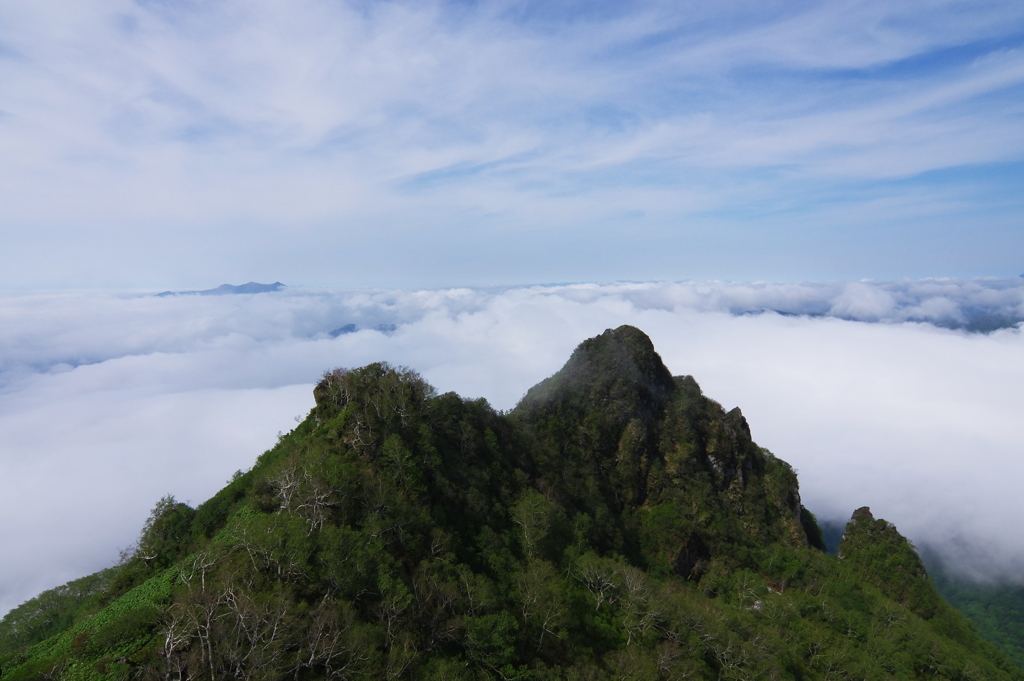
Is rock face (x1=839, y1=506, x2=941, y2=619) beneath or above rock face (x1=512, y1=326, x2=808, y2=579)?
beneath

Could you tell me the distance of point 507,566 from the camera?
48812 millimetres

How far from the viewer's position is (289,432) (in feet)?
188

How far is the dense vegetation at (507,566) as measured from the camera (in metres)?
29.8

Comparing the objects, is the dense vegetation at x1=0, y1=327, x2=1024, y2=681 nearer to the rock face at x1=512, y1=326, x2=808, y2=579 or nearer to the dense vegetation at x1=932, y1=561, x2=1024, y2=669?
the rock face at x1=512, y1=326, x2=808, y2=579

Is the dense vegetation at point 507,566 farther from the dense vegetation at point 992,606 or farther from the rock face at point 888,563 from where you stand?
the dense vegetation at point 992,606

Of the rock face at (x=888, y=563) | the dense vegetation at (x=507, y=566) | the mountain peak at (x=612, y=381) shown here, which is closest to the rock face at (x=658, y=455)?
the mountain peak at (x=612, y=381)

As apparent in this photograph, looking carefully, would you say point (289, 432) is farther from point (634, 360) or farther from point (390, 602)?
point (634, 360)

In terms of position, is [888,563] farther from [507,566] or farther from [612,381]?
[507,566]

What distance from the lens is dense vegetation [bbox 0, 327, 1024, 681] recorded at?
2978cm

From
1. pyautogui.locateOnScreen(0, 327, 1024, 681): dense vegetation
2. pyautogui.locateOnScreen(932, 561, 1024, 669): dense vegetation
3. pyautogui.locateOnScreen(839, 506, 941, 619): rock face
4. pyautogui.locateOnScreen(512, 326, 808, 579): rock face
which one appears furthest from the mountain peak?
pyautogui.locateOnScreen(932, 561, 1024, 669): dense vegetation

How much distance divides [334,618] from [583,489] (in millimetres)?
53793

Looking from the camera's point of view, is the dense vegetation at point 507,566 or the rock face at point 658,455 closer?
the dense vegetation at point 507,566

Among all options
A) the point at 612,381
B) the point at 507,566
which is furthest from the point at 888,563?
the point at 507,566

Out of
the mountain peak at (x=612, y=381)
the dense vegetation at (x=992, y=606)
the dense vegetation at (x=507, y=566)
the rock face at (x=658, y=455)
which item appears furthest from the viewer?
the dense vegetation at (x=992, y=606)
